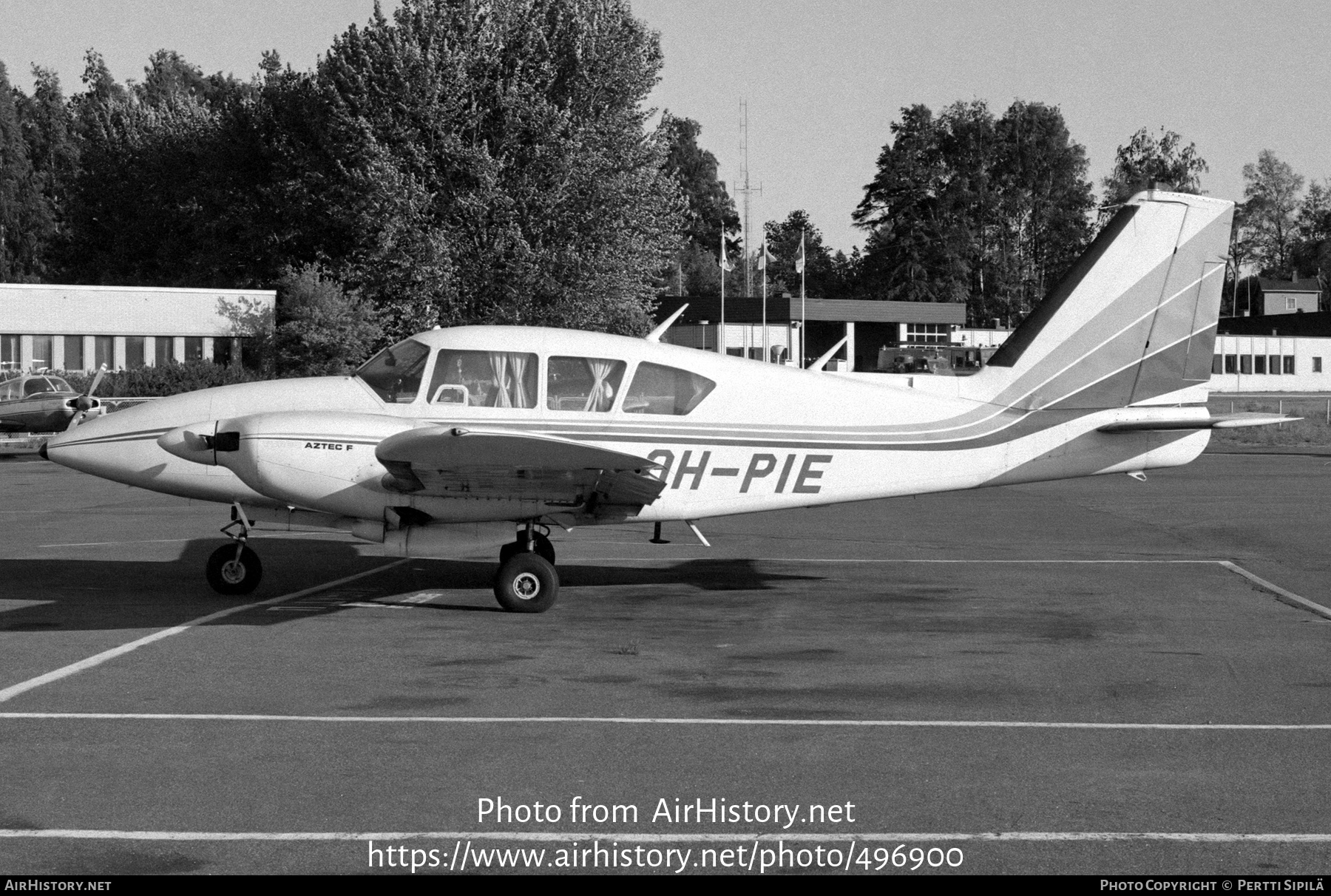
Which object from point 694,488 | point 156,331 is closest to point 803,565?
point 694,488

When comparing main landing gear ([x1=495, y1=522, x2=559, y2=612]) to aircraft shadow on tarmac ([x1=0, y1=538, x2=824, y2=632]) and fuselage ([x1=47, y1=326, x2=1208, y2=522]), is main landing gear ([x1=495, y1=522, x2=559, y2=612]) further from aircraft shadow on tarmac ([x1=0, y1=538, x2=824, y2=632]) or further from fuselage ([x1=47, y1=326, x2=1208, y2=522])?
fuselage ([x1=47, y1=326, x2=1208, y2=522])

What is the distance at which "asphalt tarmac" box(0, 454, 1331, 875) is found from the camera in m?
5.54

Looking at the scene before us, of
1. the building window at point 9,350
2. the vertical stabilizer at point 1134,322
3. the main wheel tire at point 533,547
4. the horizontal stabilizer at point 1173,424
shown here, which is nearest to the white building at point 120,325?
the building window at point 9,350

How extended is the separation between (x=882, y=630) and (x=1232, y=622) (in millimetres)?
3077

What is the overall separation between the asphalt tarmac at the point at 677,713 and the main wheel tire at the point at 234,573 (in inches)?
6.7

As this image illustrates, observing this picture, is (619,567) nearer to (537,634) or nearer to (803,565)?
(803,565)

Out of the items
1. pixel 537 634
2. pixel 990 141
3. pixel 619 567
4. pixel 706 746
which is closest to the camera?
pixel 706 746

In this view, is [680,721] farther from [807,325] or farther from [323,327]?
[807,325]

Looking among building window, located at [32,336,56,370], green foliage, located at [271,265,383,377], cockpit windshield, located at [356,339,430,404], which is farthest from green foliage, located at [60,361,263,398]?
cockpit windshield, located at [356,339,430,404]

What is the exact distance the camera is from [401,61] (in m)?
44.9

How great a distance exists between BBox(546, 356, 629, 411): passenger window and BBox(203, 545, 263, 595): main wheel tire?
318 centimetres

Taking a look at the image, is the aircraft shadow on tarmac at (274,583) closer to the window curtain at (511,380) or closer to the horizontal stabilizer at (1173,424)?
the window curtain at (511,380)

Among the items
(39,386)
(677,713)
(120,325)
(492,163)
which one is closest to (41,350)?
(120,325)

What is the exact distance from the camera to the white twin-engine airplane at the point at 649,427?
36.9 ft
